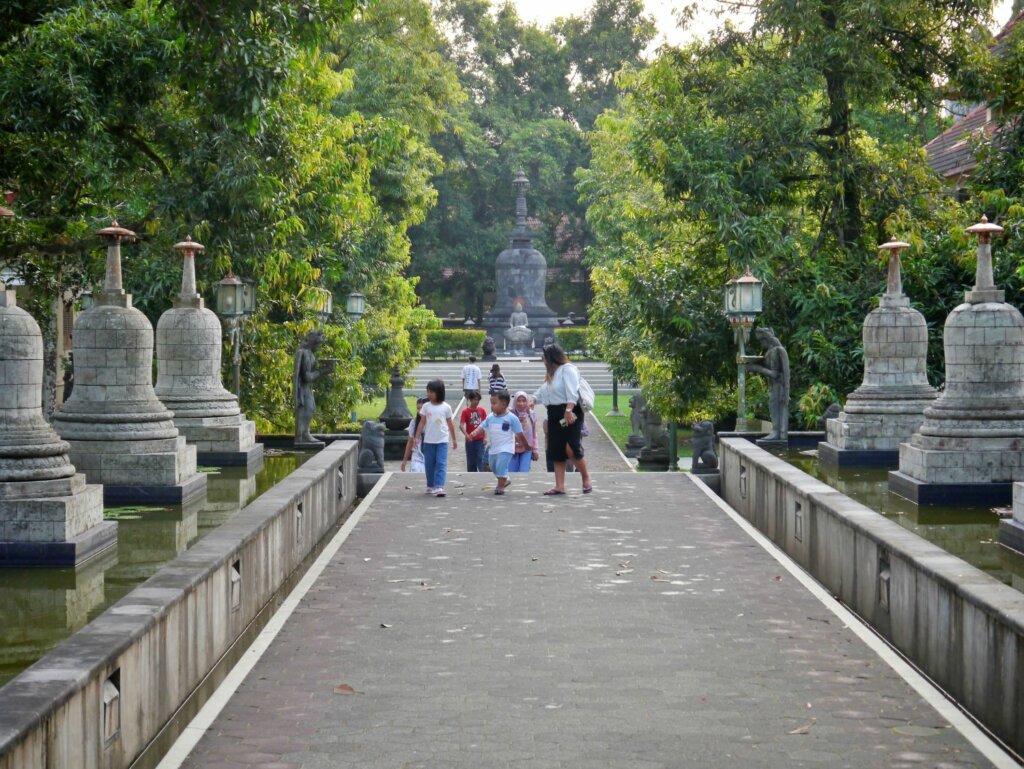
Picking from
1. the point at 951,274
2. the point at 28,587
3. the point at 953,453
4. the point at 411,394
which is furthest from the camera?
the point at 411,394

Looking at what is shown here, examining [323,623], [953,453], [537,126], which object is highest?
[537,126]

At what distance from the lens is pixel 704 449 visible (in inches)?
759

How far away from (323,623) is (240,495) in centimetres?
441

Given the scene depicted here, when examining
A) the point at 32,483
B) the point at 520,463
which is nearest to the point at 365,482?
the point at 520,463

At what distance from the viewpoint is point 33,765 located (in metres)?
5.25

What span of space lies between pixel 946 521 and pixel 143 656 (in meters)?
7.00

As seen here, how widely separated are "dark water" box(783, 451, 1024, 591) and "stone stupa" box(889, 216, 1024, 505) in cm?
31

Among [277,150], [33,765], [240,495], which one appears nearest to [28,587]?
[33,765]

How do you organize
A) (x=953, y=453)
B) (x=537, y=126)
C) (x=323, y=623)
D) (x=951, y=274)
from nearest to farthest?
(x=323, y=623) → (x=953, y=453) → (x=951, y=274) → (x=537, y=126)

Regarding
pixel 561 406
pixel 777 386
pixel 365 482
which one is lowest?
pixel 365 482

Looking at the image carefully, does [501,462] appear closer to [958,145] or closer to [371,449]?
[371,449]

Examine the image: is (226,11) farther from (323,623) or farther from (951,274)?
(951,274)

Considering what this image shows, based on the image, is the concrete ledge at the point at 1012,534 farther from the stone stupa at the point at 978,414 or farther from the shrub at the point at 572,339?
the shrub at the point at 572,339

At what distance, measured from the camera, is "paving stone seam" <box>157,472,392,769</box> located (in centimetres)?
687
